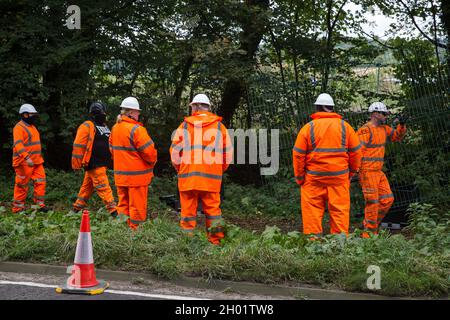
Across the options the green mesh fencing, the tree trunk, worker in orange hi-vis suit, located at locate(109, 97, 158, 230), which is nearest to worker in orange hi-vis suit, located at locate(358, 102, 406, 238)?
the green mesh fencing

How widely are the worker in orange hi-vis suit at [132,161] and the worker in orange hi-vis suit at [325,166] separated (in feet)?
6.97

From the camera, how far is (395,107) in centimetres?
1105

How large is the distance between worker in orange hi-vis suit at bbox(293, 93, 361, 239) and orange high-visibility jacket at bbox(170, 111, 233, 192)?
1.02 meters

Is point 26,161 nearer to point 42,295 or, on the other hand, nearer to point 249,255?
point 42,295

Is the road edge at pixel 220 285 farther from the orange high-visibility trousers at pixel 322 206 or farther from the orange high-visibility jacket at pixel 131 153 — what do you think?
the orange high-visibility jacket at pixel 131 153

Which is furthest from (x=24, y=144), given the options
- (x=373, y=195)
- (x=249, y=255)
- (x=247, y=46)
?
(x=249, y=255)

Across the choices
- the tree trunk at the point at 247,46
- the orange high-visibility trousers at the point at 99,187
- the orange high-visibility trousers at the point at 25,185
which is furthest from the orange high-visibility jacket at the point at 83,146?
the tree trunk at the point at 247,46

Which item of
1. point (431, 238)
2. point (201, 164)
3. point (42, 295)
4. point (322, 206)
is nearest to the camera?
point (42, 295)

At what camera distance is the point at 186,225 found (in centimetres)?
735

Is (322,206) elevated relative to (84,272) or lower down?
elevated

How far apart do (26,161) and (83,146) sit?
1.83 m

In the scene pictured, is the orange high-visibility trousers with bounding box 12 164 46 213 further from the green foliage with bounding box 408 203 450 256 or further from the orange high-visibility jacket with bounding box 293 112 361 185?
the green foliage with bounding box 408 203 450 256
